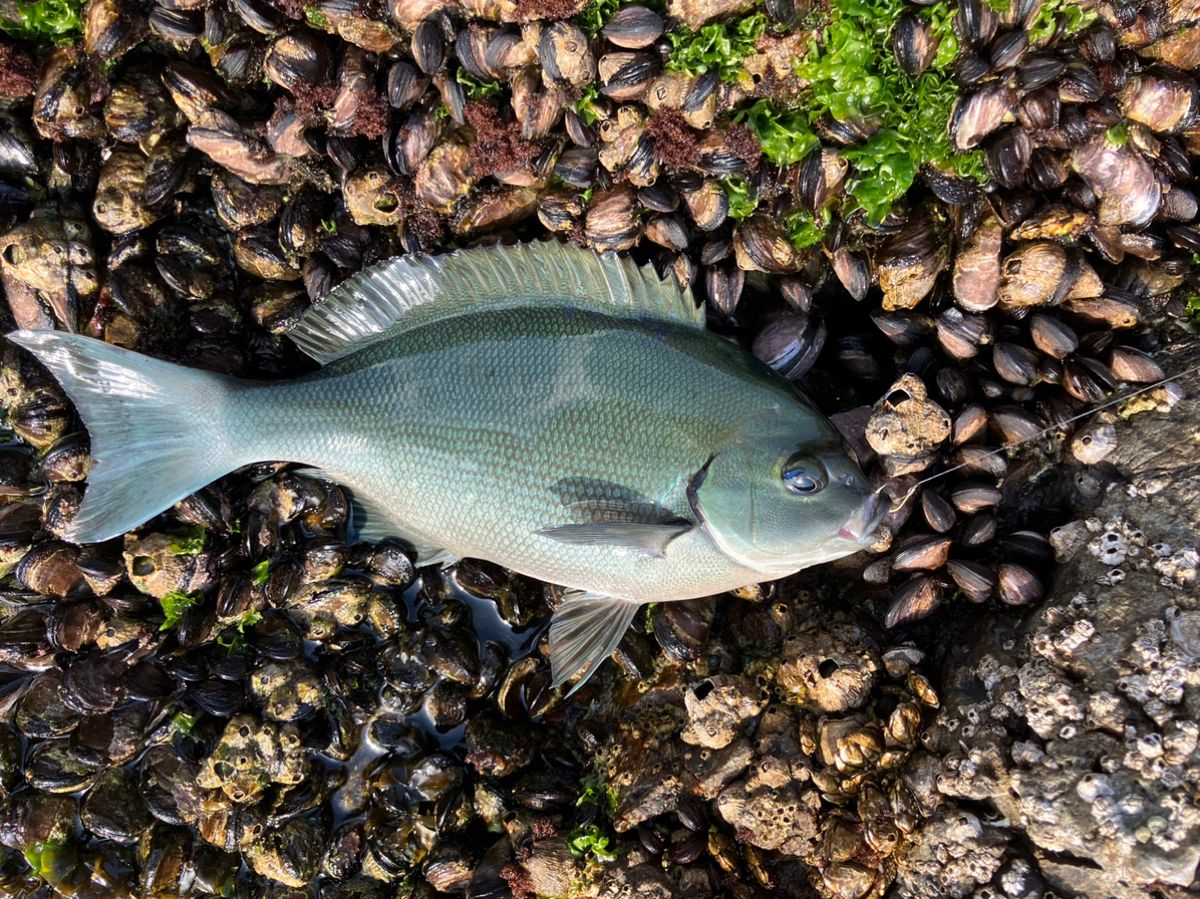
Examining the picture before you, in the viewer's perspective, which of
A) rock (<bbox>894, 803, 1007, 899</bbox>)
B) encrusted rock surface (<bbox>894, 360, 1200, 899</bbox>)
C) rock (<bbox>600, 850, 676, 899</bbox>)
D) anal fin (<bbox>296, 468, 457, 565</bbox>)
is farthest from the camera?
anal fin (<bbox>296, 468, 457, 565</bbox>)

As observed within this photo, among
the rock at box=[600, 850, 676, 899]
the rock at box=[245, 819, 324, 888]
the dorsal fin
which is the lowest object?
the rock at box=[245, 819, 324, 888]

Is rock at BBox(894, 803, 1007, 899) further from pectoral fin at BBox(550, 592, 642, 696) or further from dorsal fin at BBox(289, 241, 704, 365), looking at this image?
dorsal fin at BBox(289, 241, 704, 365)

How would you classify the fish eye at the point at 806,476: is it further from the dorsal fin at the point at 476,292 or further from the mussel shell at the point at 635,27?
the mussel shell at the point at 635,27

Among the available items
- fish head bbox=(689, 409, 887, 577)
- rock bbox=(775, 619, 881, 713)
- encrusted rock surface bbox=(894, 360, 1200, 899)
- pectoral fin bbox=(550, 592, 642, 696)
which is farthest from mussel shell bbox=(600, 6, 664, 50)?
rock bbox=(775, 619, 881, 713)

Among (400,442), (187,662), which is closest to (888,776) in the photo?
(400,442)

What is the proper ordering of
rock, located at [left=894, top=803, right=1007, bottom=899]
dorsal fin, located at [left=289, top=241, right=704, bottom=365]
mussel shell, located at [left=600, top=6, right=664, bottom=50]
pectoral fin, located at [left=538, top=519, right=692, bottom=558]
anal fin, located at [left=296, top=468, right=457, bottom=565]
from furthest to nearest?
anal fin, located at [left=296, top=468, right=457, bottom=565], dorsal fin, located at [left=289, top=241, right=704, bottom=365], pectoral fin, located at [left=538, top=519, right=692, bottom=558], mussel shell, located at [left=600, top=6, right=664, bottom=50], rock, located at [left=894, top=803, right=1007, bottom=899]

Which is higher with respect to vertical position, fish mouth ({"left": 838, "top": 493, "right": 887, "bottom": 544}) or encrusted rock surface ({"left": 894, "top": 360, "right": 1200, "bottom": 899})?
fish mouth ({"left": 838, "top": 493, "right": 887, "bottom": 544})

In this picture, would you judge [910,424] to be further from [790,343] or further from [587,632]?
[587,632]
